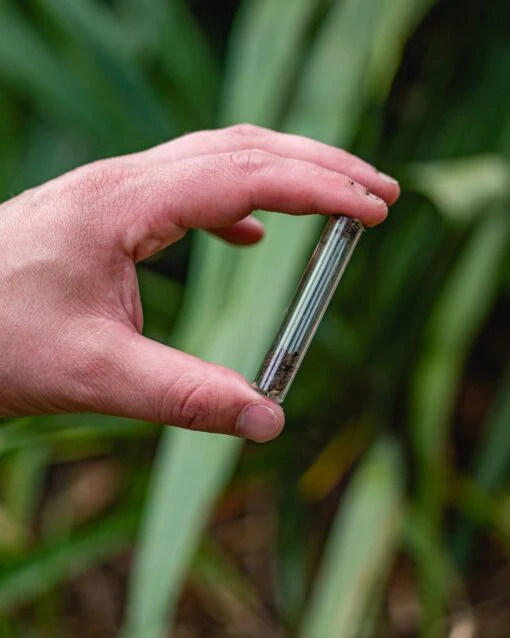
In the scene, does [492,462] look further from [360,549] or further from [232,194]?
[232,194]

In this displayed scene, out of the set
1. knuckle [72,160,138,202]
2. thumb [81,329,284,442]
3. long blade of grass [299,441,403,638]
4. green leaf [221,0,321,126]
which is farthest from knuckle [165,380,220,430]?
green leaf [221,0,321,126]

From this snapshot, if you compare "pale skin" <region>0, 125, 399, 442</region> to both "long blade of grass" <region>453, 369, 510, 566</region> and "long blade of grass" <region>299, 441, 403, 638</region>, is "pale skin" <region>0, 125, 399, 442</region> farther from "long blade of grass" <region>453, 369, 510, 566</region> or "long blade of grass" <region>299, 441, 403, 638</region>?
"long blade of grass" <region>453, 369, 510, 566</region>

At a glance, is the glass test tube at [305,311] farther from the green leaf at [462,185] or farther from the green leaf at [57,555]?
the green leaf at [57,555]

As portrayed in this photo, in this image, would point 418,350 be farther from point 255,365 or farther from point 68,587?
point 68,587

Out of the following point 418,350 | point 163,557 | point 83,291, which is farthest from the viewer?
point 418,350

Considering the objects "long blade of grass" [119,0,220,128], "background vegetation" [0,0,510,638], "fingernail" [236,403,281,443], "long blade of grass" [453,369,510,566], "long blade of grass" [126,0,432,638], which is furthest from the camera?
"long blade of grass" [119,0,220,128]

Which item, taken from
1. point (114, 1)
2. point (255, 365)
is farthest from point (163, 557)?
point (114, 1)
